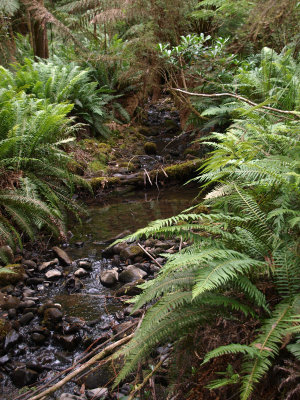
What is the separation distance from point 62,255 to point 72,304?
3.08ft

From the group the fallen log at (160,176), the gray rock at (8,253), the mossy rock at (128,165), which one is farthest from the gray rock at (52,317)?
the mossy rock at (128,165)

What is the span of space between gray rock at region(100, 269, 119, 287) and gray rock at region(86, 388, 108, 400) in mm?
1329

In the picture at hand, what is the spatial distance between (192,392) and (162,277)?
508 mm

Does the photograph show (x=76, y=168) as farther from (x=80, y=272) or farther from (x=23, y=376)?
(x=23, y=376)

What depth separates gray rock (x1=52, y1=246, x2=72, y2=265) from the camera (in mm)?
3768


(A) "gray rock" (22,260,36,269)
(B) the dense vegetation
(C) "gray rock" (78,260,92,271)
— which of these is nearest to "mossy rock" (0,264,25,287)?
(B) the dense vegetation

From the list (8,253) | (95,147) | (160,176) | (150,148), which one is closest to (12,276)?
Answer: (8,253)

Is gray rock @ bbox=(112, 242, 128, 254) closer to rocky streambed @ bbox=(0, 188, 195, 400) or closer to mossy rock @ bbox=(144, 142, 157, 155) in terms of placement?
rocky streambed @ bbox=(0, 188, 195, 400)

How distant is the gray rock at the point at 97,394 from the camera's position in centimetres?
193

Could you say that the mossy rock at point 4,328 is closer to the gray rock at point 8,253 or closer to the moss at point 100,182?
the gray rock at point 8,253

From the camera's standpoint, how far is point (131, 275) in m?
3.35

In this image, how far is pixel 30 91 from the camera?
22.0ft

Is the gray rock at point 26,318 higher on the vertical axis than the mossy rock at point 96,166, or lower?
higher

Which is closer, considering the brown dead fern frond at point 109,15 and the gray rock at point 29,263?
the gray rock at point 29,263
